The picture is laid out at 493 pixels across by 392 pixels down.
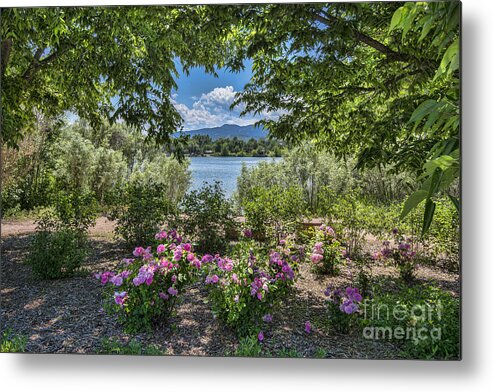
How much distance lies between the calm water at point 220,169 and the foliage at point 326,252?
52cm

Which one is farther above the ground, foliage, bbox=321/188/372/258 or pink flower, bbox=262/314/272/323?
foliage, bbox=321/188/372/258

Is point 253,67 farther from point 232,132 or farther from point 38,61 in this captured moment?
point 38,61

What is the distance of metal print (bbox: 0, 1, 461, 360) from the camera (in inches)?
93.0

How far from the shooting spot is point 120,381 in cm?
241

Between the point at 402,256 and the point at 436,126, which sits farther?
the point at 402,256

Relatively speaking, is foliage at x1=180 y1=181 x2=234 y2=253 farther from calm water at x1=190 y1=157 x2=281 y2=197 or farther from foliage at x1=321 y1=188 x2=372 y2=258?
foliage at x1=321 y1=188 x2=372 y2=258

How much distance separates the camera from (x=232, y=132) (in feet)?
8.23

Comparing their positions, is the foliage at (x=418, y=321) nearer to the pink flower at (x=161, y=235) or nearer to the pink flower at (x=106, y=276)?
the pink flower at (x=161, y=235)

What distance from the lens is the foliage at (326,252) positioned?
2.40 meters

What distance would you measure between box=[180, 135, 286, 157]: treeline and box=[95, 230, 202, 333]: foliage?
0.56 metres

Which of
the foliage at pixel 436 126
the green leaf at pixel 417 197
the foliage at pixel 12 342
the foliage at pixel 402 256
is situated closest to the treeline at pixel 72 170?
the foliage at pixel 12 342

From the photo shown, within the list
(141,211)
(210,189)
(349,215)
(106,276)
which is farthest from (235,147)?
(106,276)

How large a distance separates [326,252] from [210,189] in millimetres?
754

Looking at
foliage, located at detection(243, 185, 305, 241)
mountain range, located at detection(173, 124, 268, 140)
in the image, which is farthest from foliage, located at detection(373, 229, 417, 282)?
mountain range, located at detection(173, 124, 268, 140)
